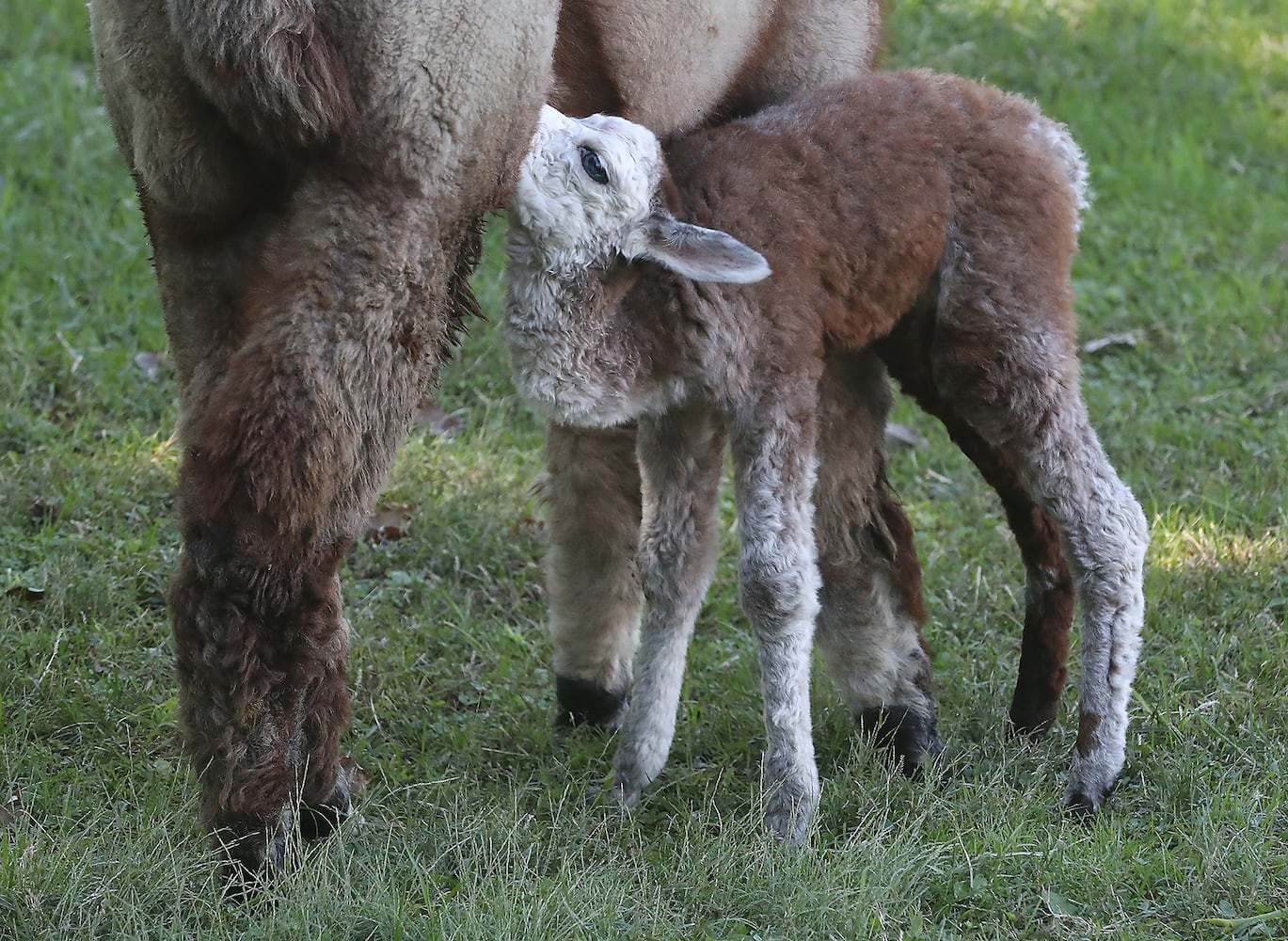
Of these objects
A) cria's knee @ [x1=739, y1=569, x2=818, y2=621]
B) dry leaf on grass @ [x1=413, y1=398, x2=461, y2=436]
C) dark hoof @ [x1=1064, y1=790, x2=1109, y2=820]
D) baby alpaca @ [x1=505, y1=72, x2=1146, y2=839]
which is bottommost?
dry leaf on grass @ [x1=413, y1=398, x2=461, y2=436]

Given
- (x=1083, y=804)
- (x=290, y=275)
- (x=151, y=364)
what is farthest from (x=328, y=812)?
(x=151, y=364)

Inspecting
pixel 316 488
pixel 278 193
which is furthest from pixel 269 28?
pixel 316 488

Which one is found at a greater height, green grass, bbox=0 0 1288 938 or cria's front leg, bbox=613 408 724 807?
cria's front leg, bbox=613 408 724 807

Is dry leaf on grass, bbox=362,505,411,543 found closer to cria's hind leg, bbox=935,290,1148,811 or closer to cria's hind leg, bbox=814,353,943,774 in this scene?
cria's hind leg, bbox=814,353,943,774

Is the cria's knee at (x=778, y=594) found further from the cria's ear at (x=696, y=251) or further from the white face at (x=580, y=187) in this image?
the white face at (x=580, y=187)

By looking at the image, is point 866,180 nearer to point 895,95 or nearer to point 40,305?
point 895,95

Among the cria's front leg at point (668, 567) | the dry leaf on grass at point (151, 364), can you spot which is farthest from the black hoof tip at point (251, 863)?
the dry leaf on grass at point (151, 364)

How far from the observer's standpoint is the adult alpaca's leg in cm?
326

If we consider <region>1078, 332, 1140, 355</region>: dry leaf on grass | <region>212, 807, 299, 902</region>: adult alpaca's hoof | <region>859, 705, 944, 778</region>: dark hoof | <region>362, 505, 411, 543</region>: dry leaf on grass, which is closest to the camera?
<region>212, 807, 299, 902</region>: adult alpaca's hoof

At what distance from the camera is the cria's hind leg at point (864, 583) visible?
4594 mm

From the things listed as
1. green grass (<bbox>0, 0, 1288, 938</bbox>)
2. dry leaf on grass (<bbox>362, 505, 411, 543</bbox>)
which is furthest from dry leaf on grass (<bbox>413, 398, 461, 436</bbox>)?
dry leaf on grass (<bbox>362, 505, 411, 543</bbox>)

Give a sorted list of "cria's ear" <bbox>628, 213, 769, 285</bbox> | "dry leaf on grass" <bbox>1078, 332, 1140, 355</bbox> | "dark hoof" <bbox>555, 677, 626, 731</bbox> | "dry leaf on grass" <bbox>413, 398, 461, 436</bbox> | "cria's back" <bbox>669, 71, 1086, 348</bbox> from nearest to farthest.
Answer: "cria's ear" <bbox>628, 213, 769, 285</bbox> → "cria's back" <bbox>669, 71, 1086, 348</bbox> → "dark hoof" <bbox>555, 677, 626, 731</bbox> → "dry leaf on grass" <bbox>413, 398, 461, 436</bbox> → "dry leaf on grass" <bbox>1078, 332, 1140, 355</bbox>

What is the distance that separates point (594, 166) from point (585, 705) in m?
1.83

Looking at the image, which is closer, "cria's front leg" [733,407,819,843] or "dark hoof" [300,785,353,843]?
"dark hoof" [300,785,353,843]
